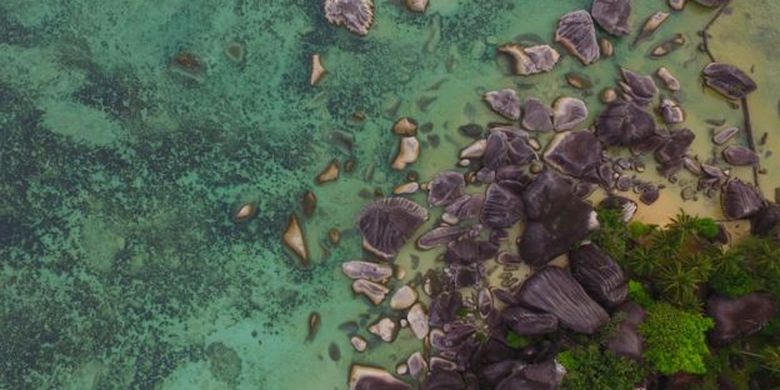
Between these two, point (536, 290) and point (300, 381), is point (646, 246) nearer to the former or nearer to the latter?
point (536, 290)

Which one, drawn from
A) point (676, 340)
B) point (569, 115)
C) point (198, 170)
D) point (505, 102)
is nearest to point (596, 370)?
point (676, 340)

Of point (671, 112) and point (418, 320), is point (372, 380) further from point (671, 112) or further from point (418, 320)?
point (671, 112)

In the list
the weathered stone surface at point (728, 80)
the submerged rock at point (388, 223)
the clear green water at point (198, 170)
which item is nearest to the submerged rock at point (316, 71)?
the clear green water at point (198, 170)

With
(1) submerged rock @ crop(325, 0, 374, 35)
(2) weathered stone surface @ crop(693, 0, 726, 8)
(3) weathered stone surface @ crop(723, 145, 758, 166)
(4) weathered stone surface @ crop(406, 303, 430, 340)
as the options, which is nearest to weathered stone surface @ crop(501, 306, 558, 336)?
(4) weathered stone surface @ crop(406, 303, 430, 340)

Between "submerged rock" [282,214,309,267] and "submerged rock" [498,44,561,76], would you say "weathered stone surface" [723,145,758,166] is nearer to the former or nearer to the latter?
"submerged rock" [498,44,561,76]

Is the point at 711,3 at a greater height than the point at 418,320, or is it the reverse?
the point at 711,3

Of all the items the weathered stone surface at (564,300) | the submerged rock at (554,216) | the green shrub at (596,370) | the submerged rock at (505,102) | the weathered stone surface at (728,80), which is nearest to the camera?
the green shrub at (596,370)

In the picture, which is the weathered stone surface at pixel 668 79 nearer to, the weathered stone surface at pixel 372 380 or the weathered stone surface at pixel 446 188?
the weathered stone surface at pixel 446 188
